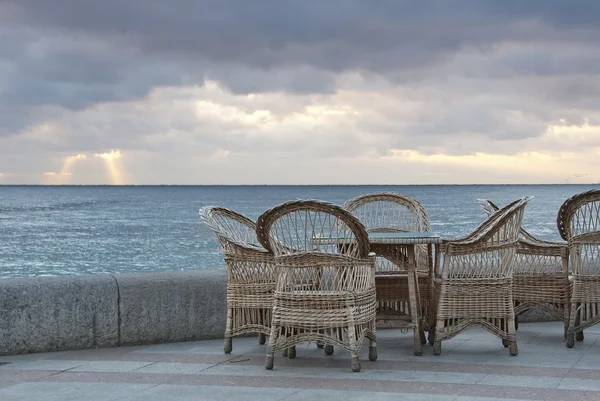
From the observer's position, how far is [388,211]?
742 cm

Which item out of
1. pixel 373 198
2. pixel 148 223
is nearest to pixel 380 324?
pixel 373 198

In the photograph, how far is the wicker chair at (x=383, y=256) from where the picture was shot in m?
6.56

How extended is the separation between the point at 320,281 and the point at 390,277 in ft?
3.36

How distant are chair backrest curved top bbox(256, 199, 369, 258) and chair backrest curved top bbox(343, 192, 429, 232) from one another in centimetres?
123

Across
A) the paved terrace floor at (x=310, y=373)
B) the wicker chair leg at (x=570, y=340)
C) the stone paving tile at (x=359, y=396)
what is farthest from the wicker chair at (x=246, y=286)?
the wicker chair leg at (x=570, y=340)

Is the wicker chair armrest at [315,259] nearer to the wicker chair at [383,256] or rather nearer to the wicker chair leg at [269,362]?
the wicker chair leg at [269,362]

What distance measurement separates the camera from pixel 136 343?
6.50 m

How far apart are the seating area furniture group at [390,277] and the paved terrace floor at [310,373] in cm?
16

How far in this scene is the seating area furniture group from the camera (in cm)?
547

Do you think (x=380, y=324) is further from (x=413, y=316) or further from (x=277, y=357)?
(x=277, y=357)

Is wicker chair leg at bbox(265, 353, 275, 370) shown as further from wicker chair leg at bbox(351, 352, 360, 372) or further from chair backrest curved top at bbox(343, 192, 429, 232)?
chair backrest curved top at bbox(343, 192, 429, 232)

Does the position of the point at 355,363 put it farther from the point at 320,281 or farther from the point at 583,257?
the point at 583,257

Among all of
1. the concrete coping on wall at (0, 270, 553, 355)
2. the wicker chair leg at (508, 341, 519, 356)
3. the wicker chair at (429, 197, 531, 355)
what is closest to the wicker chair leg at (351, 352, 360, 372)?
the wicker chair at (429, 197, 531, 355)

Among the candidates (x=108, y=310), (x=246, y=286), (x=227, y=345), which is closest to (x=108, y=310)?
(x=108, y=310)
